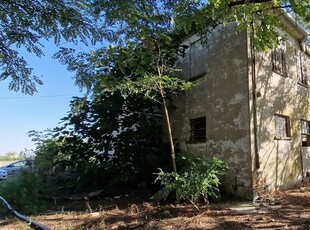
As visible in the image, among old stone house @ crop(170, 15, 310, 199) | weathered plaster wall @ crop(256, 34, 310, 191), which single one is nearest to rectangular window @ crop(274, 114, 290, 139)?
old stone house @ crop(170, 15, 310, 199)

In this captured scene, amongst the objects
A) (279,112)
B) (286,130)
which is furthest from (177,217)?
(286,130)

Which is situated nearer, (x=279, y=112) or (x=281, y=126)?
(x=279, y=112)

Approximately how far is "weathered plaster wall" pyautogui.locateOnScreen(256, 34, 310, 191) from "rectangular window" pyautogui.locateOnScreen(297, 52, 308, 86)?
0.25m

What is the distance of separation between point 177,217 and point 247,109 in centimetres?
371

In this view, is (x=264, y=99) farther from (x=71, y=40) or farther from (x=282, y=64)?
(x=71, y=40)

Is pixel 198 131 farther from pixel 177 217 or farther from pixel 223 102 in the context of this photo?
pixel 177 217

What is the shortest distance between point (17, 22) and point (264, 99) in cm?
760

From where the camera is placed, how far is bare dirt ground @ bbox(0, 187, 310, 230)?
19.1 ft

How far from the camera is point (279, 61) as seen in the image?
1012 cm

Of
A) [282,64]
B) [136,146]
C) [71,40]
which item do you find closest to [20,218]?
[136,146]

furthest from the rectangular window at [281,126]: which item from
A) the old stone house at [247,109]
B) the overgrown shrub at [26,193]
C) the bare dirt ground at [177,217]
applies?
the overgrown shrub at [26,193]

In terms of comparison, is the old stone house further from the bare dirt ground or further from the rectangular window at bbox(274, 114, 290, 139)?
the bare dirt ground

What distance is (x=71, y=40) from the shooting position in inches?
137

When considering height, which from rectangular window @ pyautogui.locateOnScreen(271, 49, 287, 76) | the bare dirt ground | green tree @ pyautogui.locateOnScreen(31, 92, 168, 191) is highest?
rectangular window @ pyautogui.locateOnScreen(271, 49, 287, 76)
